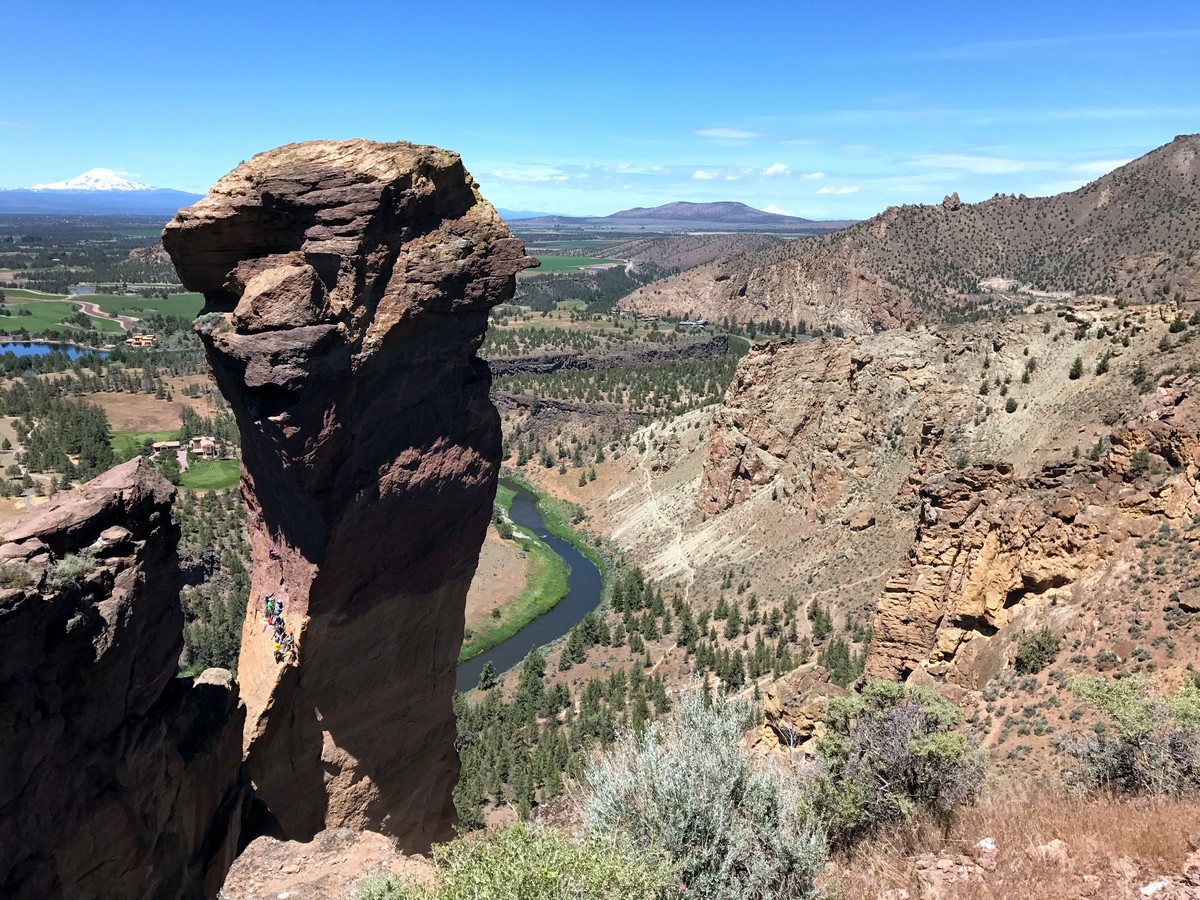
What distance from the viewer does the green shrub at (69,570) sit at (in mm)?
10523

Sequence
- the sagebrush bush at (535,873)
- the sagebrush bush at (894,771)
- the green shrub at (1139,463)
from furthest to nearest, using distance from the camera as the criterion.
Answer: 1. the green shrub at (1139,463)
2. the sagebrush bush at (894,771)
3. the sagebrush bush at (535,873)

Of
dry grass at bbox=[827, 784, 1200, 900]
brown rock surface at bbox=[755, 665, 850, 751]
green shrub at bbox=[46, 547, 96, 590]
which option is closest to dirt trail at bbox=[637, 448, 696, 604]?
brown rock surface at bbox=[755, 665, 850, 751]

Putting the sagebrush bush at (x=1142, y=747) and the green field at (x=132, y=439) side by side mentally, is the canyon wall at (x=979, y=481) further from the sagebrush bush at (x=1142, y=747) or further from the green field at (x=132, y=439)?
the green field at (x=132, y=439)

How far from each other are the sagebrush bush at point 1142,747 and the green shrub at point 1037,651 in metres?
4.94

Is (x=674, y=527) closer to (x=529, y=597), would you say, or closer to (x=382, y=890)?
(x=529, y=597)

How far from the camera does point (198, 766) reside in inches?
535

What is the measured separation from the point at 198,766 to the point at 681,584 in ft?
171

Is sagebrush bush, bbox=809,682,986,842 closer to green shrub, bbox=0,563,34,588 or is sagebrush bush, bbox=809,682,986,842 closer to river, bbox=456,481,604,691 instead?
green shrub, bbox=0,563,34,588

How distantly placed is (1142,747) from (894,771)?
4.34 metres

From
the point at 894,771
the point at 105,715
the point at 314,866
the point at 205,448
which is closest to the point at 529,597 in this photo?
the point at 205,448

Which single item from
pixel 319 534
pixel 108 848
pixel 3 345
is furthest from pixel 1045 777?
pixel 3 345

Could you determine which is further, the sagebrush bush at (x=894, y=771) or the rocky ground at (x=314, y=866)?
the sagebrush bush at (x=894, y=771)

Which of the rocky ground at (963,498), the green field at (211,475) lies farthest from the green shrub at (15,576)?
the green field at (211,475)

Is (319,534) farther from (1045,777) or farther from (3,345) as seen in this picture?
(3,345)
